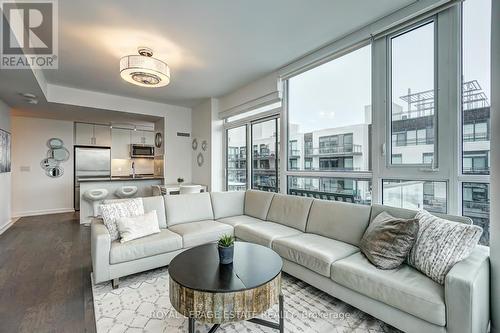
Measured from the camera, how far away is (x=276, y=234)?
2.72 m

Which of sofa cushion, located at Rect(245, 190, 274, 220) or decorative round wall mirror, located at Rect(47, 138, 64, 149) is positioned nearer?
sofa cushion, located at Rect(245, 190, 274, 220)

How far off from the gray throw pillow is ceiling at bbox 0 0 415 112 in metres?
2.19

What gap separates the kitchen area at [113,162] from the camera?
512 cm

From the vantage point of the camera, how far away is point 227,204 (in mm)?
3805

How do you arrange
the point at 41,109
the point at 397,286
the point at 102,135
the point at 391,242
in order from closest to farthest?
the point at 397,286 < the point at 391,242 < the point at 41,109 < the point at 102,135

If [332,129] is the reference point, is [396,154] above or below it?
below

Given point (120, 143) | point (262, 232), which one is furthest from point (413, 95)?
point (120, 143)

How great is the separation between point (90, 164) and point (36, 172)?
1.16m

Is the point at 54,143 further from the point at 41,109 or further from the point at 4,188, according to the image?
the point at 4,188

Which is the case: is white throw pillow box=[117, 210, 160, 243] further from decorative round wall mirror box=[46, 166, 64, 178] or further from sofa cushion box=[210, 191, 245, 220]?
decorative round wall mirror box=[46, 166, 64, 178]

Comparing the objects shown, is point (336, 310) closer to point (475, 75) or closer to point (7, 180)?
point (475, 75)

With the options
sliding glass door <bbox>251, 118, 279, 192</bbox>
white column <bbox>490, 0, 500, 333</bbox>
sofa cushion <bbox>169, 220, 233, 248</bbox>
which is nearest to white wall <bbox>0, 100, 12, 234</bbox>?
sofa cushion <bbox>169, 220, 233, 248</bbox>

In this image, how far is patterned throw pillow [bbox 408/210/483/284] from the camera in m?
1.60

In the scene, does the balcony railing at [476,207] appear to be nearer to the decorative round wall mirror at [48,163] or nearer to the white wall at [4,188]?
the white wall at [4,188]
